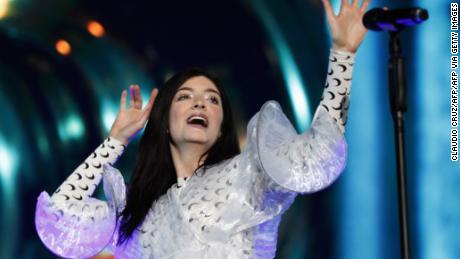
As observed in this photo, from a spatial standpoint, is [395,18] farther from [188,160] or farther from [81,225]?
[81,225]

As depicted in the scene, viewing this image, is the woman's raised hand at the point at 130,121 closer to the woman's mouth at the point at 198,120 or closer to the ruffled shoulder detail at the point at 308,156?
A: the woman's mouth at the point at 198,120

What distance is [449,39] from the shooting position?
1.90 m

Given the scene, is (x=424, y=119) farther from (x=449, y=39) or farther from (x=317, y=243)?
(x=317, y=243)

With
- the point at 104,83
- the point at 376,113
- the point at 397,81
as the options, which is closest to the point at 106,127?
the point at 104,83

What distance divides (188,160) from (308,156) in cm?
42

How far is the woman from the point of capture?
1411mm

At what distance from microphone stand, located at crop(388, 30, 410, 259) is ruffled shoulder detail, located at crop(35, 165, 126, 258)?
74 cm

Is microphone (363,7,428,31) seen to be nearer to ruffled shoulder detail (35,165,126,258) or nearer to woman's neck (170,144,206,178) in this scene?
woman's neck (170,144,206,178)

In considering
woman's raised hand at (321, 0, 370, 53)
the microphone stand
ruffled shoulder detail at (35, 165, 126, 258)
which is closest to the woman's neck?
ruffled shoulder detail at (35, 165, 126, 258)

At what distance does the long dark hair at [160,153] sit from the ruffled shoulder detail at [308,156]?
312mm

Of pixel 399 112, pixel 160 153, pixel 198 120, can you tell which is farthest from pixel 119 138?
pixel 399 112

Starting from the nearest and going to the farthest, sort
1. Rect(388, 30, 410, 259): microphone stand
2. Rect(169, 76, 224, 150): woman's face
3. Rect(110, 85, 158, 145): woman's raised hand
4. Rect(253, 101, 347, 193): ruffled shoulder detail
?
Rect(388, 30, 410, 259): microphone stand → Rect(253, 101, 347, 193): ruffled shoulder detail → Rect(169, 76, 224, 150): woman's face → Rect(110, 85, 158, 145): woman's raised hand

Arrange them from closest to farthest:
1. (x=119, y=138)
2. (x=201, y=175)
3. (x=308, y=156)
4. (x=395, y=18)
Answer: (x=395, y=18) → (x=308, y=156) → (x=201, y=175) → (x=119, y=138)

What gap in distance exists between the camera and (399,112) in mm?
1222
